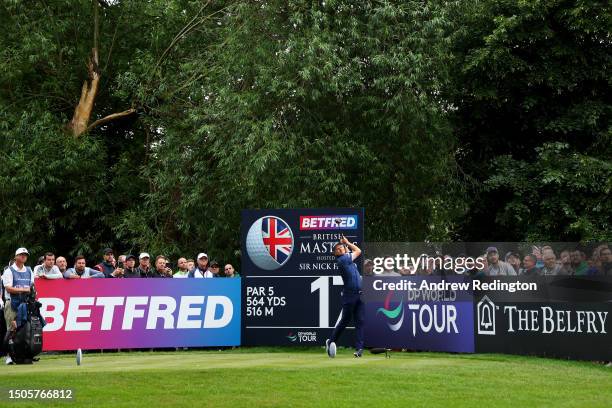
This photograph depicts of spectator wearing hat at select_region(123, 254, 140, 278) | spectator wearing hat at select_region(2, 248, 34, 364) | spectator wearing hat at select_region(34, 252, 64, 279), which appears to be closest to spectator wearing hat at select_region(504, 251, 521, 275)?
spectator wearing hat at select_region(123, 254, 140, 278)

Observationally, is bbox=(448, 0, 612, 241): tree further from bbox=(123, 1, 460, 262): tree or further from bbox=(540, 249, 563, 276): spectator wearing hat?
bbox=(540, 249, 563, 276): spectator wearing hat

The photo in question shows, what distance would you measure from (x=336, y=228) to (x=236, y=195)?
878cm

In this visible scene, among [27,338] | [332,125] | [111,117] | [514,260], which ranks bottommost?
[27,338]

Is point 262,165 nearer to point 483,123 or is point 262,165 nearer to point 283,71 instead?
point 283,71

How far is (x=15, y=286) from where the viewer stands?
59.1 feet

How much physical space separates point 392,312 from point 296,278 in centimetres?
224

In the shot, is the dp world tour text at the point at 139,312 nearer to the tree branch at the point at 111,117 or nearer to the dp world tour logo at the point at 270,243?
the dp world tour logo at the point at 270,243

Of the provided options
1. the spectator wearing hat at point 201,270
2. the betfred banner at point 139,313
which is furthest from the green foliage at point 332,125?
the betfred banner at point 139,313

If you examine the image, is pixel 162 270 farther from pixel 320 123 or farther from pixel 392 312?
pixel 320 123

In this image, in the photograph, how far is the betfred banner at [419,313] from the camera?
20.4 metres

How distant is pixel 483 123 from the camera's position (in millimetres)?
32812

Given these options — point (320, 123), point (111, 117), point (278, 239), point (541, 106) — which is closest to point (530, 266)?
point (278, 239)

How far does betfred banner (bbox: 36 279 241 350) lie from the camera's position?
69.6 ft

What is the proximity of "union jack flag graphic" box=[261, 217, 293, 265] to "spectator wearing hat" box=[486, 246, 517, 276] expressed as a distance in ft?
13.8
